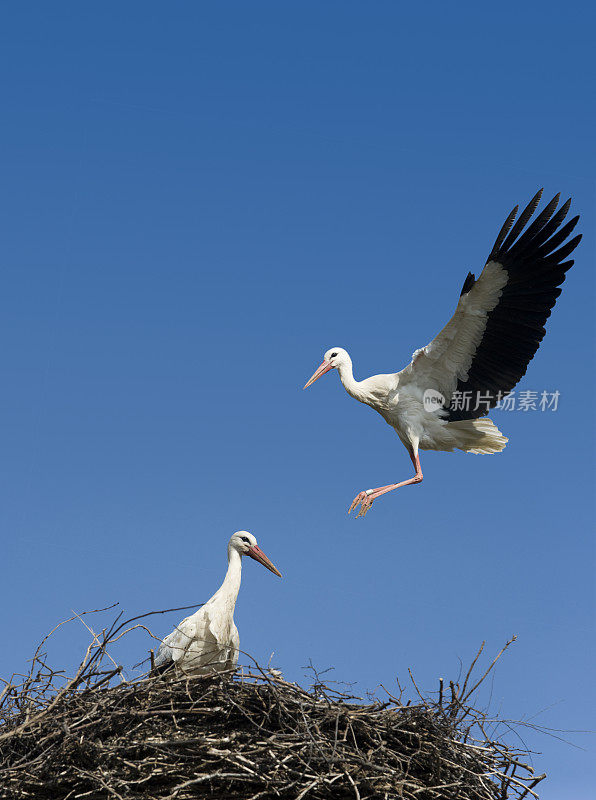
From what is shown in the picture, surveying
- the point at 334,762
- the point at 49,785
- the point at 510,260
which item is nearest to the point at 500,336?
the point at 510,260

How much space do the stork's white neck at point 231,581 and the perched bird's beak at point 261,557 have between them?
7 centimetres

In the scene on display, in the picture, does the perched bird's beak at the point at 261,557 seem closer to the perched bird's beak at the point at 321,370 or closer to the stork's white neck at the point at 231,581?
the stork's white neck at the point at 231,581

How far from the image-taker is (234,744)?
374cm

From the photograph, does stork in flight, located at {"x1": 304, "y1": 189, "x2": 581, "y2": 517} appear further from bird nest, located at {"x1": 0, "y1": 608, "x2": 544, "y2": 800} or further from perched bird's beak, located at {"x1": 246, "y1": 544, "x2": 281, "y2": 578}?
→ bird nest, located at {"x1": 0, "y1": 608, "x2": 544, "y2": 800}

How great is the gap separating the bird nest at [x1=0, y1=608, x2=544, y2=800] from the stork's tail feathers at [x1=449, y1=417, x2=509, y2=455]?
2634 millimetres

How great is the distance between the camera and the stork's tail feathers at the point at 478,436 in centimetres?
652

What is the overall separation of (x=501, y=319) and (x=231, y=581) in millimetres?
2374

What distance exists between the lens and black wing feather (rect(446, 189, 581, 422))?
5.73 metres

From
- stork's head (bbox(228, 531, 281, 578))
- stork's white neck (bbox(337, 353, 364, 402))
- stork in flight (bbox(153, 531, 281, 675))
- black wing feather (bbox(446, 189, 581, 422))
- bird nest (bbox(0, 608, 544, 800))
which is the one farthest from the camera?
stork's white neck (bbox(337, 353, 364, 402))

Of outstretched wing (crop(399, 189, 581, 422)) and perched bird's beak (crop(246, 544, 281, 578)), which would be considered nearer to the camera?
perched bird's beak (crop(246, 544, 281, 578))

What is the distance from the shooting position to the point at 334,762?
3676 mm

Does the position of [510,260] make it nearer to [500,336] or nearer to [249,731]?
[500,336]

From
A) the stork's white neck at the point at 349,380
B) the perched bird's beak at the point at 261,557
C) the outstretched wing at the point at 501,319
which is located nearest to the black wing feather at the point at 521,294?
the outstretched wing at the point at 501,319

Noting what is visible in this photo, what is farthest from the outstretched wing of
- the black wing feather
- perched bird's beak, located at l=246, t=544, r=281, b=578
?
perched bird's beak, located at l=246, t=544, r=281, b=578
